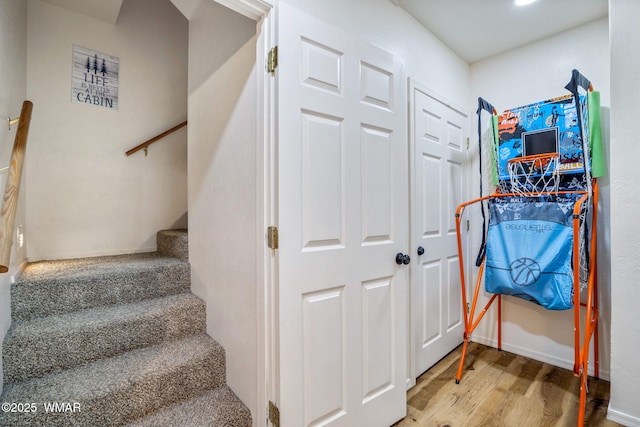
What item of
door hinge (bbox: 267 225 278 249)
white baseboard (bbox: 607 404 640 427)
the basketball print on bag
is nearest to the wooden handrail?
door hinge (bbox: 267 225 278 249)

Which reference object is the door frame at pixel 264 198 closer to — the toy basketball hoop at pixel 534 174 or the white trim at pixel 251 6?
the white trim at pixel 251 6

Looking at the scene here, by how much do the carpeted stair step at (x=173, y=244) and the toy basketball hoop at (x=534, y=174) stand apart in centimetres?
259

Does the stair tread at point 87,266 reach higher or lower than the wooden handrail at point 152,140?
lower

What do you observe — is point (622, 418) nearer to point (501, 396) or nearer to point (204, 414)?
point (501, 396)

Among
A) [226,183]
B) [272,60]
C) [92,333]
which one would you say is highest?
[272,60]

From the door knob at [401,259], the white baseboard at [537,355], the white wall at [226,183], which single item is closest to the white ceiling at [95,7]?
the white wall at [226,183]

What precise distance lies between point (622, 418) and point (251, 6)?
289 cm

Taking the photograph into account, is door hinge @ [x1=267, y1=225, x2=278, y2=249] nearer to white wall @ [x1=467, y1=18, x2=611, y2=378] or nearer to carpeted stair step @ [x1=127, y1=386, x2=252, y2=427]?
carpeted stair step @ [x1=127, y1=386, x2=252, y2=427]

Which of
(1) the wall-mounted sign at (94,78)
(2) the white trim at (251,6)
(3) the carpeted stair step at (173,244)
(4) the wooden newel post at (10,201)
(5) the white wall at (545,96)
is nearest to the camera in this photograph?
(4) the wooden newel post at (10,201)

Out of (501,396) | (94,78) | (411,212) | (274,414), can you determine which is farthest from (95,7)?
(501,396)

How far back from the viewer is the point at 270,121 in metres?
1.28

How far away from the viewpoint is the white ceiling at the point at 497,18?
6.54 ft

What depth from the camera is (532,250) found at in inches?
81.4

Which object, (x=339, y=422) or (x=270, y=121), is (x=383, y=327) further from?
(x=270, y=121)
